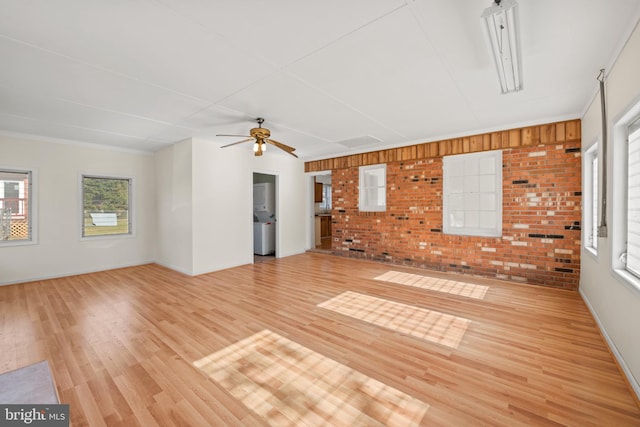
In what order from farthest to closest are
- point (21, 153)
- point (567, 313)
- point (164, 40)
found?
point (21, 153)
point (567, 313)
point (164, 40)

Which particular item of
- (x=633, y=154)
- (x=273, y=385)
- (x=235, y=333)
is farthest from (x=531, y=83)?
(x=235, y=333)

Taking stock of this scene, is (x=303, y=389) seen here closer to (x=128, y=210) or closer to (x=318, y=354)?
(x=318, y=354)

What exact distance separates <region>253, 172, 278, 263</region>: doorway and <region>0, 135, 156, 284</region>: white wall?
250cm

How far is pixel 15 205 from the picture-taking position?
178 inches

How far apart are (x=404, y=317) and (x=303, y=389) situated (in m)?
1.56

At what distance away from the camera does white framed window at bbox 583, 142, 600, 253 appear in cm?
344

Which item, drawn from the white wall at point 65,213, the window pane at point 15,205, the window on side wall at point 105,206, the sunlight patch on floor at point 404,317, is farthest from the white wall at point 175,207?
the sunlight patch on floor at point 404,317

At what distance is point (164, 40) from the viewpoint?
206 cm

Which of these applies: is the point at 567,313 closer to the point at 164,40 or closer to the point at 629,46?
the point at 629,46

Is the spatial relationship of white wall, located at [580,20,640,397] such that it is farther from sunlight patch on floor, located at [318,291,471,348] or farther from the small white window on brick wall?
the small white window on brick wall

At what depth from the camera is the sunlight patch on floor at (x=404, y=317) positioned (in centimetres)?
261

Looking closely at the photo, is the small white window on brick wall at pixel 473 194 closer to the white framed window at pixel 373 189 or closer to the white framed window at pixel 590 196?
the white framed window at pixel 590 196

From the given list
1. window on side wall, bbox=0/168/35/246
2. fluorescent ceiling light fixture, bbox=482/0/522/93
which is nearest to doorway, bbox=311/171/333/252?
fluorescent ceiling light fixture, bbox=482/0/522/93

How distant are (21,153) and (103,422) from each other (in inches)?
205
